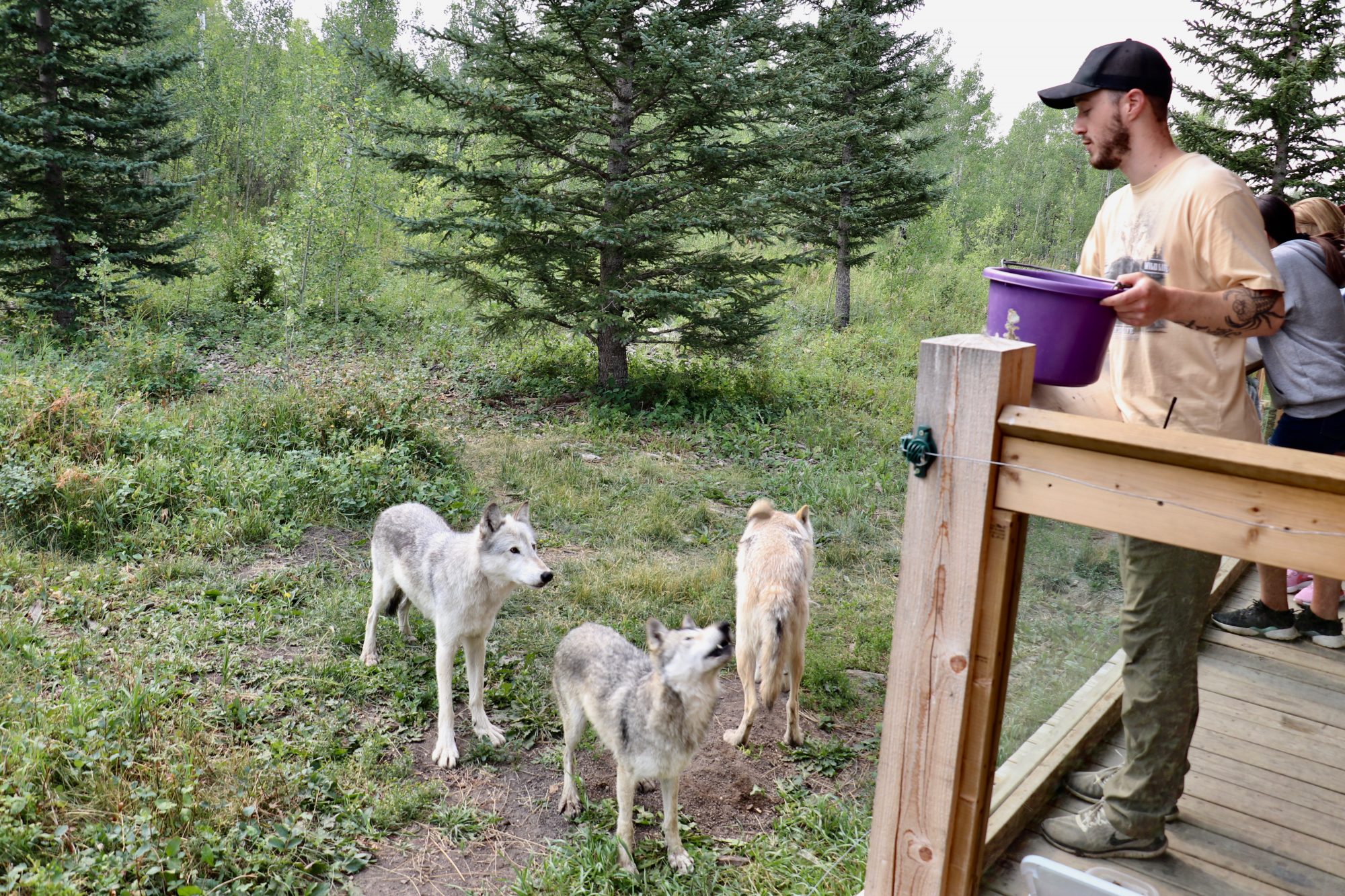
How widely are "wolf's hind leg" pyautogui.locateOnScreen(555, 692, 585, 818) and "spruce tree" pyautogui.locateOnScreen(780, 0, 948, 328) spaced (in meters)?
11.6

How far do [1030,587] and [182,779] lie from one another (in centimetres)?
355

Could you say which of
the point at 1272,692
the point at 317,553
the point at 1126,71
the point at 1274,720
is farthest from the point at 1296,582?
the point at 317,553

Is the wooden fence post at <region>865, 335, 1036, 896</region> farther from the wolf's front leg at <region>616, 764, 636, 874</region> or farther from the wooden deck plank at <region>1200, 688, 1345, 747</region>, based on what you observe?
the wooden deck plank at <region>1200, 688, 1345, 747</region>

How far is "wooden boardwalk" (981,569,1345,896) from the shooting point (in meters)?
2.69

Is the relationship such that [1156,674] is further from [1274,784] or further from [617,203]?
[617,203]

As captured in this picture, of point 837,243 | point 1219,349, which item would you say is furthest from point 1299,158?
point 1219,349

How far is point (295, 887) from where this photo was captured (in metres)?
3.32

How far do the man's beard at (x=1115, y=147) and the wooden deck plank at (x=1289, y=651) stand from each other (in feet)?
8.65

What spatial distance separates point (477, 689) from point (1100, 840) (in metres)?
3.10

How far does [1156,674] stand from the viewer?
264cm

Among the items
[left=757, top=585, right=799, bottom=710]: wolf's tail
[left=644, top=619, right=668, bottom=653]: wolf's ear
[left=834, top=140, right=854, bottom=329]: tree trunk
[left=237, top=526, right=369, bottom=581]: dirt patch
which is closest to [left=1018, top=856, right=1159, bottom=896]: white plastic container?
[left=644, top=619, right=668, bottom=653]: wolf's ear

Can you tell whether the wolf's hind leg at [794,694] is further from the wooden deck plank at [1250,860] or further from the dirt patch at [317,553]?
the dirt patch at [317,553]

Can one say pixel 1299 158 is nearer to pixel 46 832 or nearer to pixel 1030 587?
pixel 1030 587

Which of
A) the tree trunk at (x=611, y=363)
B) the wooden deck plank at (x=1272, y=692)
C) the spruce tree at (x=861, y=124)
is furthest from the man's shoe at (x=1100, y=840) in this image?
the spruce tree at (x=861, y=124)
